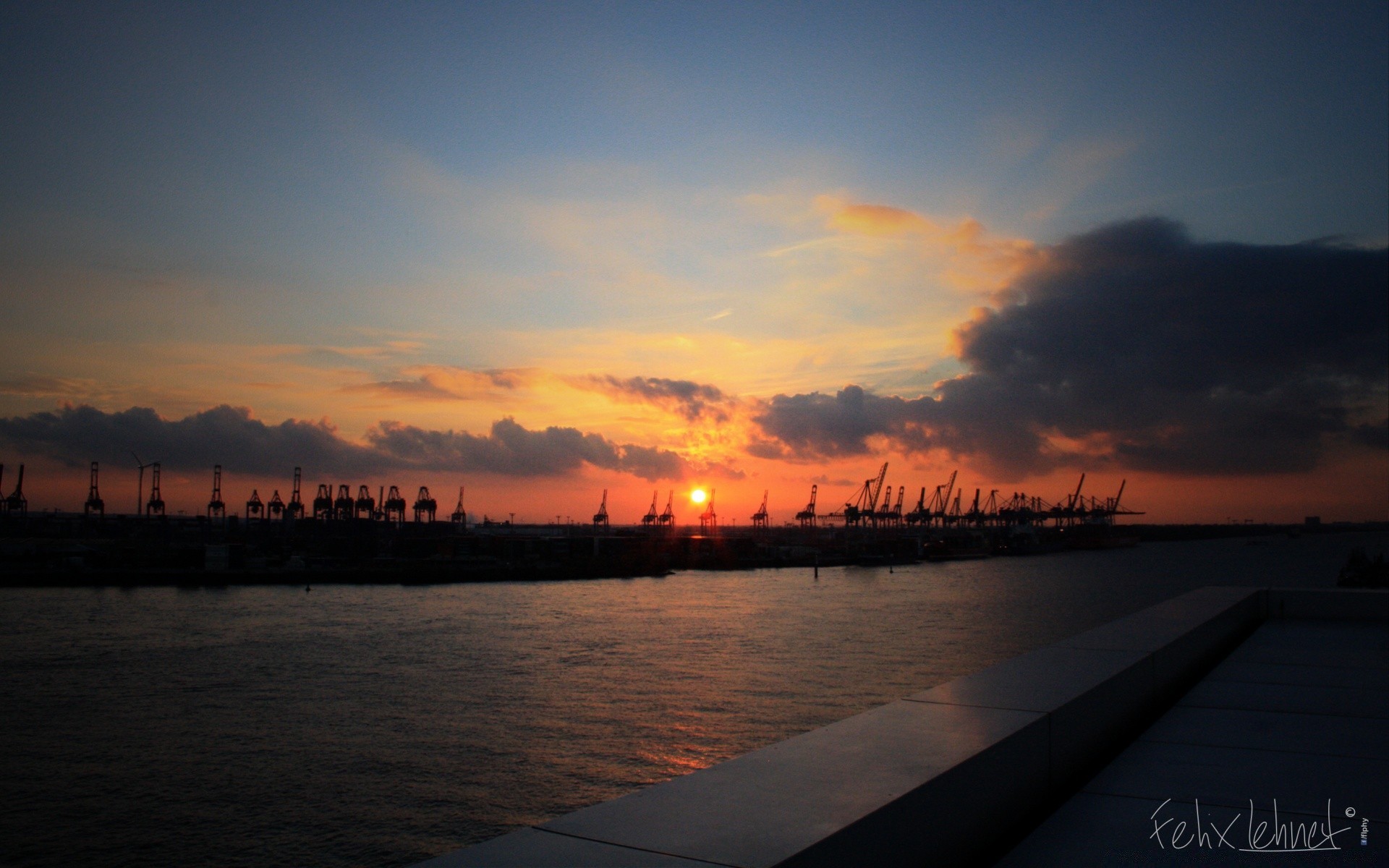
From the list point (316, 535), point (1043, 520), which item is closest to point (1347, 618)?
point (316, 535)

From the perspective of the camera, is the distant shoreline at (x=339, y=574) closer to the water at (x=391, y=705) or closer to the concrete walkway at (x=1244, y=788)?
the water at (x=391, y=705)

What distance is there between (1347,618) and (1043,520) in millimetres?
190443

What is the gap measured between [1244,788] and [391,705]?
22.0 m

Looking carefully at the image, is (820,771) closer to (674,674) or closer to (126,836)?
(126,836)

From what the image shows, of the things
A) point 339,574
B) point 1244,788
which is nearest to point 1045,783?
point 1244,788

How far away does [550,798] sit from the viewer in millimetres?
14477

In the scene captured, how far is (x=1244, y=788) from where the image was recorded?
9.66 ft
